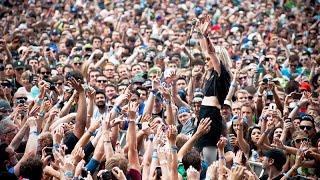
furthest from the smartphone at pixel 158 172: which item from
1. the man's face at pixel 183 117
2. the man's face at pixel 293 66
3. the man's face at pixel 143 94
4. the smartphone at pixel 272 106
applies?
the man's face at pixel 293 66

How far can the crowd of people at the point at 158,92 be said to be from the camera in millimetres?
8328

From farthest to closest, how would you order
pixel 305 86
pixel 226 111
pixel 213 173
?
pixel 305 86, pixel 226 111, pixel 213 173

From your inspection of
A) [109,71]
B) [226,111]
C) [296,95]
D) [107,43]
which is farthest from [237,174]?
[107,43]

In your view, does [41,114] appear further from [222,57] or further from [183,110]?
[222,57]

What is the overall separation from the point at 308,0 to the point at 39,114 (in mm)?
17210

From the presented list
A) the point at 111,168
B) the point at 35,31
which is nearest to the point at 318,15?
the point at 35,31

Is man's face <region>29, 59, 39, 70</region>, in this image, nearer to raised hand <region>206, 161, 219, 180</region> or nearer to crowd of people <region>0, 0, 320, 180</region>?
crowd of people <region>0, 0, 320, 180</region>

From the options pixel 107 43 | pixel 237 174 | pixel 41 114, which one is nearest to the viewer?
pixel 237 174

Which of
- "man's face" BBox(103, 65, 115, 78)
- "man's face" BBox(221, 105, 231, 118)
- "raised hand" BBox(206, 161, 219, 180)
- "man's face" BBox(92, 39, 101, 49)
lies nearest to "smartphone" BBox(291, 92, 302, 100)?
"man's face" BBox(221, 105, 231, 118)

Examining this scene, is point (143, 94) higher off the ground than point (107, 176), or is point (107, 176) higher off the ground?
point (107, 176)

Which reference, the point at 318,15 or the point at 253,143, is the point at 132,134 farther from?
the point at 318,15

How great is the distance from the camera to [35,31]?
20844mm

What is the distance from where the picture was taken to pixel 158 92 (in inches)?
435

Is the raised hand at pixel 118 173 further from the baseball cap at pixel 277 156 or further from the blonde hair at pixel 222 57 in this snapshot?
the baseball cap at pixel 277 156
